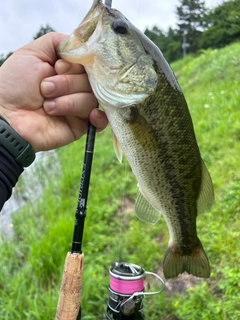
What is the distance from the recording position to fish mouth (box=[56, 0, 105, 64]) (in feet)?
5.00

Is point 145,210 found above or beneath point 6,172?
beneath

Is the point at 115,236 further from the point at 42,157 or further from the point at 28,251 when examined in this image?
the point at 42,157

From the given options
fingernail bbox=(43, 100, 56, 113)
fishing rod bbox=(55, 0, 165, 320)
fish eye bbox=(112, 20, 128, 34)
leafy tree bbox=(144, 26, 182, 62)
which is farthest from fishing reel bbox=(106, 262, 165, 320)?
leafy tree bbox=(144, 26, 182, 62)

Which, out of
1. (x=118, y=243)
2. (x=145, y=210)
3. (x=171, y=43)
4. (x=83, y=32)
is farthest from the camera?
(x=171, y=43)

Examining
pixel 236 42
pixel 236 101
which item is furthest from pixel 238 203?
pixel 236 42

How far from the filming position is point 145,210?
190cm

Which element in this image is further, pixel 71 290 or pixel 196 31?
pixel 196 31

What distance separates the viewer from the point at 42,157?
26.3 ft

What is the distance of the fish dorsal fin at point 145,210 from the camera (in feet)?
6.18

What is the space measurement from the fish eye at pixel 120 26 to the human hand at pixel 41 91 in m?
0.24

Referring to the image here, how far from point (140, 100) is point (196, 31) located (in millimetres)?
16630

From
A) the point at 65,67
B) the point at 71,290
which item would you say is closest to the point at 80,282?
the point at 71,290

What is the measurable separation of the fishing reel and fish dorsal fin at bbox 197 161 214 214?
44 cm

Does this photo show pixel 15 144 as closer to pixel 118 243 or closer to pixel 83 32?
pixel 83 32
